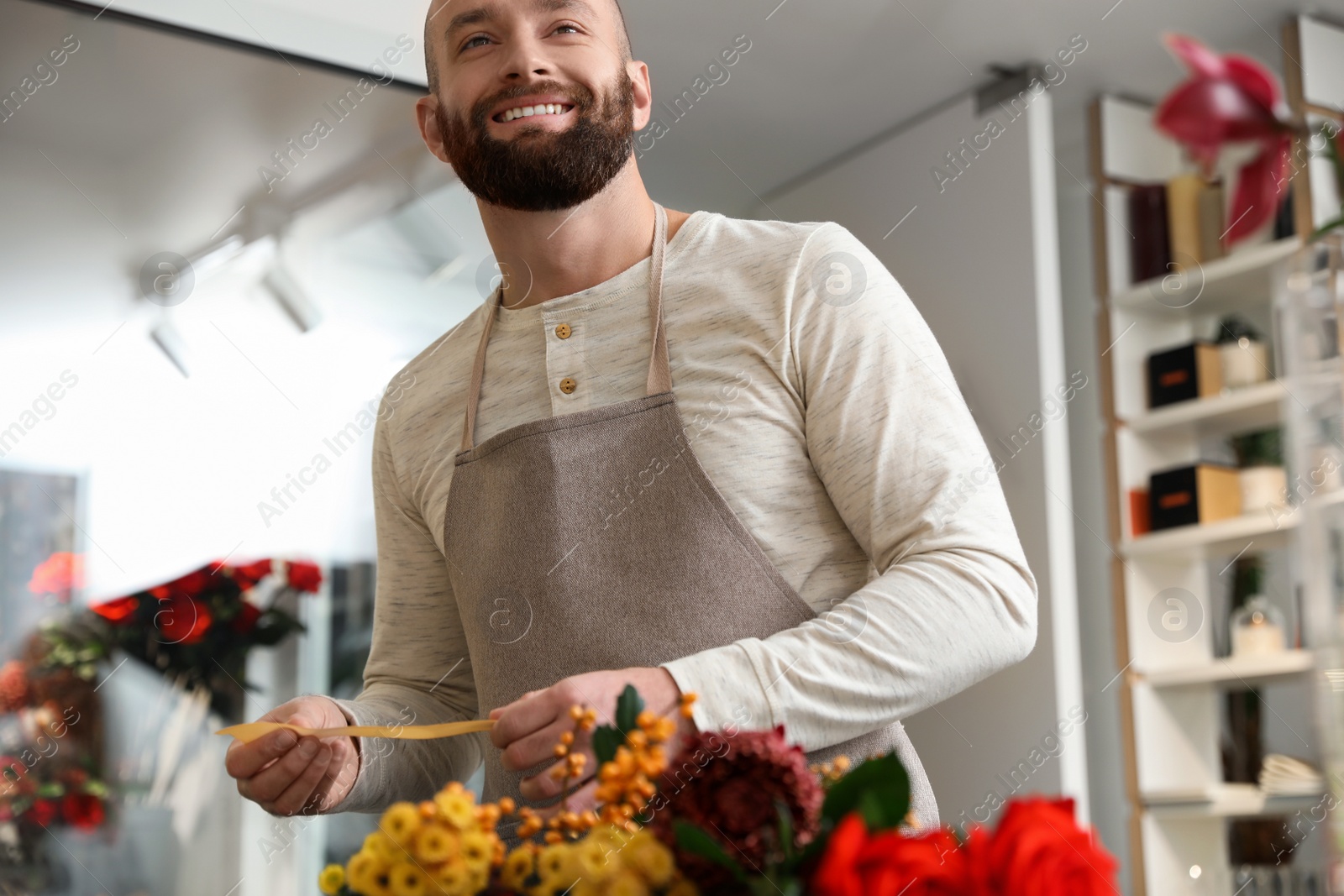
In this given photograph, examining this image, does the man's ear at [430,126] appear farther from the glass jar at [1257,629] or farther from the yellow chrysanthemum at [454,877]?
the glass jar at [1257,629]

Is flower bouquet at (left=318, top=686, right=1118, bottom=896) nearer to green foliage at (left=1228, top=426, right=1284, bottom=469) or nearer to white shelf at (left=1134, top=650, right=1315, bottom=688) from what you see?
white shelf at (left=1134, top=650, right=1315, bottom=688)

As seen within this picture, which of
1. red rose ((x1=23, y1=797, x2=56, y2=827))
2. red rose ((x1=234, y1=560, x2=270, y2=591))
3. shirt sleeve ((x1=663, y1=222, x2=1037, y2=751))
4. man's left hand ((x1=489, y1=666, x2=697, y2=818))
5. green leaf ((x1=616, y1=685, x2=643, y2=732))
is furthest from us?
red rose ((x1=234, y1=560, x2=270, y2=591))

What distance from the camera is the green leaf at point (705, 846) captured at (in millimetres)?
387

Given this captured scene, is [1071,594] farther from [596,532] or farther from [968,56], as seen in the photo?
[596,532]

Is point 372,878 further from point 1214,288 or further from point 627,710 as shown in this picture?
point 1214,288

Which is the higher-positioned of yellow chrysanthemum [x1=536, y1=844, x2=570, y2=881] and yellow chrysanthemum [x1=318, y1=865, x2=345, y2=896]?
yellow chrysanthemum [x1=536, y1=844, x2=570, y2=881]

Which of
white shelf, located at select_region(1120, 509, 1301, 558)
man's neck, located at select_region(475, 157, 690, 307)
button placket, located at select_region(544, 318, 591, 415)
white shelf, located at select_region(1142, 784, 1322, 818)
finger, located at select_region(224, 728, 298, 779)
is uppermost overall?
man's neck, located at select_region(475, 157, 690, 307)

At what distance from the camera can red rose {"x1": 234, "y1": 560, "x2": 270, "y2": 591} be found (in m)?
1.97

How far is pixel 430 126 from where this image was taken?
1.29m

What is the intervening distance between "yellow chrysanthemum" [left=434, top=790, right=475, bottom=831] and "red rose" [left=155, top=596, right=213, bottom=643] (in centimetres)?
163

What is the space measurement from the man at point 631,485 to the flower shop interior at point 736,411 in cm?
4

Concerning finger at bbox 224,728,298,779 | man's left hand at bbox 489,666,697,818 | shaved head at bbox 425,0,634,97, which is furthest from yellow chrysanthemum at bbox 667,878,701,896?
shaved head at bbox 425,0,634,97

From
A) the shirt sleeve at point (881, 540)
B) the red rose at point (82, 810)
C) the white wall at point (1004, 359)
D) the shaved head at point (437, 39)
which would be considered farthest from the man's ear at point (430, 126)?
the white wall at point (1004, 359)

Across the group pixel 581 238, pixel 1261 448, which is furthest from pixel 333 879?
pixel 1261 448
